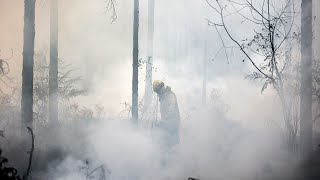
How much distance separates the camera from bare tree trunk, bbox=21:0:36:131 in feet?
31.8

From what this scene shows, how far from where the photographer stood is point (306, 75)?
877 centimetres

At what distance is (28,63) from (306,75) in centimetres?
726

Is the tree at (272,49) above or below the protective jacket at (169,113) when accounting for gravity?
above

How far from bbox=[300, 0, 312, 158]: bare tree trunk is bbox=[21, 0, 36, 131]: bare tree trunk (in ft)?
23.2

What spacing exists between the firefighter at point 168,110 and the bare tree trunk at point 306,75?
10.3 ft

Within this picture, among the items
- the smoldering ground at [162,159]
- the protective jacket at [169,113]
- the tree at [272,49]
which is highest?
the tree at [272,49]

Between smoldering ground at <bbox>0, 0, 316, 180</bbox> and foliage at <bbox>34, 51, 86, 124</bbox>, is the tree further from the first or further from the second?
foliage at <bbox>34, 51, 86, 124</bbox>

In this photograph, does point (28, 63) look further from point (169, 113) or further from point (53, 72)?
point (53, 72)

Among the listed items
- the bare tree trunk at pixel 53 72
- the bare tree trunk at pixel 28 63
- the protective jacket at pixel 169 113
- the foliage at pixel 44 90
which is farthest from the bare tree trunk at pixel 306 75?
the foliage at pixel 44 90

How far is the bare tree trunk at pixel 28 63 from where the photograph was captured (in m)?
9.69

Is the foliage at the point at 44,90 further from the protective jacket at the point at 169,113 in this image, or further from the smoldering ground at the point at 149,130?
the protective jacket at the point at 169,113

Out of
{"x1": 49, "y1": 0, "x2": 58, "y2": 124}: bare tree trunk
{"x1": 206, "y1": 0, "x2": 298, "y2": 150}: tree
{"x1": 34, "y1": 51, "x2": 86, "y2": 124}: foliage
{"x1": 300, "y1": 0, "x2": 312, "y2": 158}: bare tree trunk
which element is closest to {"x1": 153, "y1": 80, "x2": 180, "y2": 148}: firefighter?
{"x1": 206, "y1": 0, "x2": 298, "y2": 150}: tree

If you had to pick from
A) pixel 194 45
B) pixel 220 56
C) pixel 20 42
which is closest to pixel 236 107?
pixel 20 42

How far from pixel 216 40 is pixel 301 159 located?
40240 millimetres
